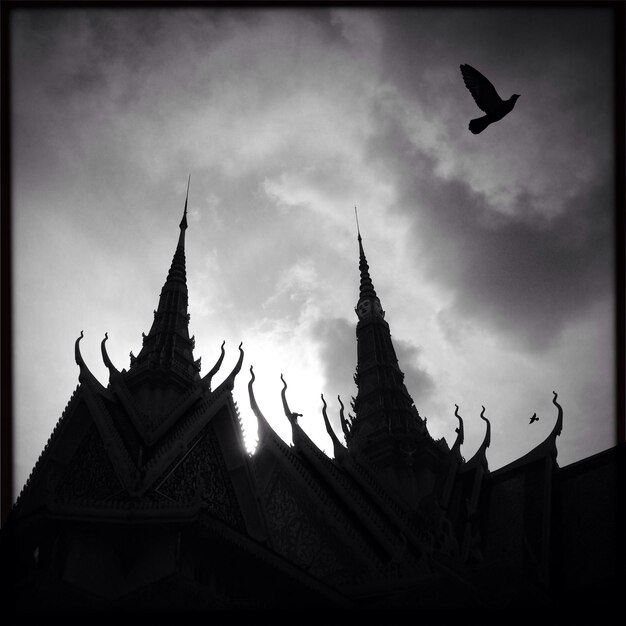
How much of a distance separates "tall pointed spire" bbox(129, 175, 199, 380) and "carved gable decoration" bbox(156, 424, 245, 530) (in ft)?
19.5

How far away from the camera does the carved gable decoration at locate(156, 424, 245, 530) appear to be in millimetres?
13789

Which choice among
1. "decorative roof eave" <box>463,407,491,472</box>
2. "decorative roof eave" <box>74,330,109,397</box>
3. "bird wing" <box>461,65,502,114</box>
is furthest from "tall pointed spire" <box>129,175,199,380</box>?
"bird wing" <box>461,65,502,114</box>

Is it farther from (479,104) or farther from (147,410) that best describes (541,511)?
(479,104)

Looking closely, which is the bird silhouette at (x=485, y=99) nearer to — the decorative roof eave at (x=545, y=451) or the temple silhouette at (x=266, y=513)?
the temple silhouette at (x=266, y=513)

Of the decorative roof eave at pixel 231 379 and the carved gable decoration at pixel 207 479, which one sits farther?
the decorative roof eave at pixel 231 379

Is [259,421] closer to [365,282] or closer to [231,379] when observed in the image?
[231,379]

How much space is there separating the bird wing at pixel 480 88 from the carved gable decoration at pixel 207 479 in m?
9.52

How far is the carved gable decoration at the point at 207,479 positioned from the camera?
1379 centimetres

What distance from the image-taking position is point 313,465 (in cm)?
1950

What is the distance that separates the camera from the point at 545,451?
21.0m

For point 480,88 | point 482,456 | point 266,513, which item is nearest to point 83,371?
point 266,513

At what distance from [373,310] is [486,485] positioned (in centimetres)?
1421

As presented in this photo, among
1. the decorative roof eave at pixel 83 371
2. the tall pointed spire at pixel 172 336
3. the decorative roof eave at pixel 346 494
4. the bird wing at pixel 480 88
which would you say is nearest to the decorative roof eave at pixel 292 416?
the decorative roof eave at pixel 346 494

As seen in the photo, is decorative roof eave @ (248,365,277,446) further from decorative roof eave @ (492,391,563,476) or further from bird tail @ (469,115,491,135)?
bird tail @ (469,115,491,135)
